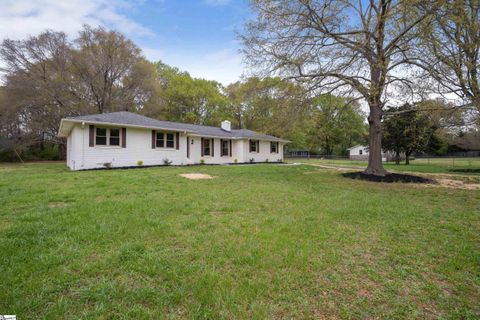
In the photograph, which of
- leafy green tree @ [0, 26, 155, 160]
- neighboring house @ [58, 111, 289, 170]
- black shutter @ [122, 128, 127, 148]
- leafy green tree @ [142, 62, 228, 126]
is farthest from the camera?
leafy green tree @ [142, 62, 228, 126]

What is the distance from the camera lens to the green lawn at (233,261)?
192cm

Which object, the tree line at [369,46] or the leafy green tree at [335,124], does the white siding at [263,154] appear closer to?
the leafy green tree at [335,124]

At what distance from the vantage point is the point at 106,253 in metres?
2.73

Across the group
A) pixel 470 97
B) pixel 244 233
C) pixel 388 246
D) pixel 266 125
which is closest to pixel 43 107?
pixel 266 125

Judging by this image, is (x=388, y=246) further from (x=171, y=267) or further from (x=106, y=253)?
(x=106, y=253)

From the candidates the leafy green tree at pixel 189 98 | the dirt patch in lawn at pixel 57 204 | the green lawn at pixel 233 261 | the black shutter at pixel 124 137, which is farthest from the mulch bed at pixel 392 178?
the leafy green tree at pixel 189 98

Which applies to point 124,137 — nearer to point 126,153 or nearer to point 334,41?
point 126,153

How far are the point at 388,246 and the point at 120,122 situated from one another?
13.8 meters

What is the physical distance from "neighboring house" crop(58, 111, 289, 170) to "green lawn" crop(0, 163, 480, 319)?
27.2 ft

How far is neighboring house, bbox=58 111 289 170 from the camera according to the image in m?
12.4

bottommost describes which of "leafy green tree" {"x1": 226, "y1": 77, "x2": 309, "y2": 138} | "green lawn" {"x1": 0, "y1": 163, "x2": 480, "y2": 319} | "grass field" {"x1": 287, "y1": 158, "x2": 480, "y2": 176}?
"green lawn" {"x1": 0, "y1": 163, "x2": 480, "y2": 319}

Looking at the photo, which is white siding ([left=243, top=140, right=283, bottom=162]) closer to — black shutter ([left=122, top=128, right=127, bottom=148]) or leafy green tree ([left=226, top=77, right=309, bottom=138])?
leafy green tree ([left=226, top=77, right=309, bottom=138])

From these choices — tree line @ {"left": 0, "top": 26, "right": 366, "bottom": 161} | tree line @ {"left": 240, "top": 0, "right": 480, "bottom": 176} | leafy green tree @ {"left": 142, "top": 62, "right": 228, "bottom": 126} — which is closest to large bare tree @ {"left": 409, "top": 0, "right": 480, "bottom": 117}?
tree line @ {"left": 240, "top": 0, "right": 480, "bottom": 176}

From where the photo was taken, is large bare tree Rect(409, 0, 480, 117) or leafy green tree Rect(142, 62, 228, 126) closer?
large bare tree Rect(409, 0, 480, 117)
